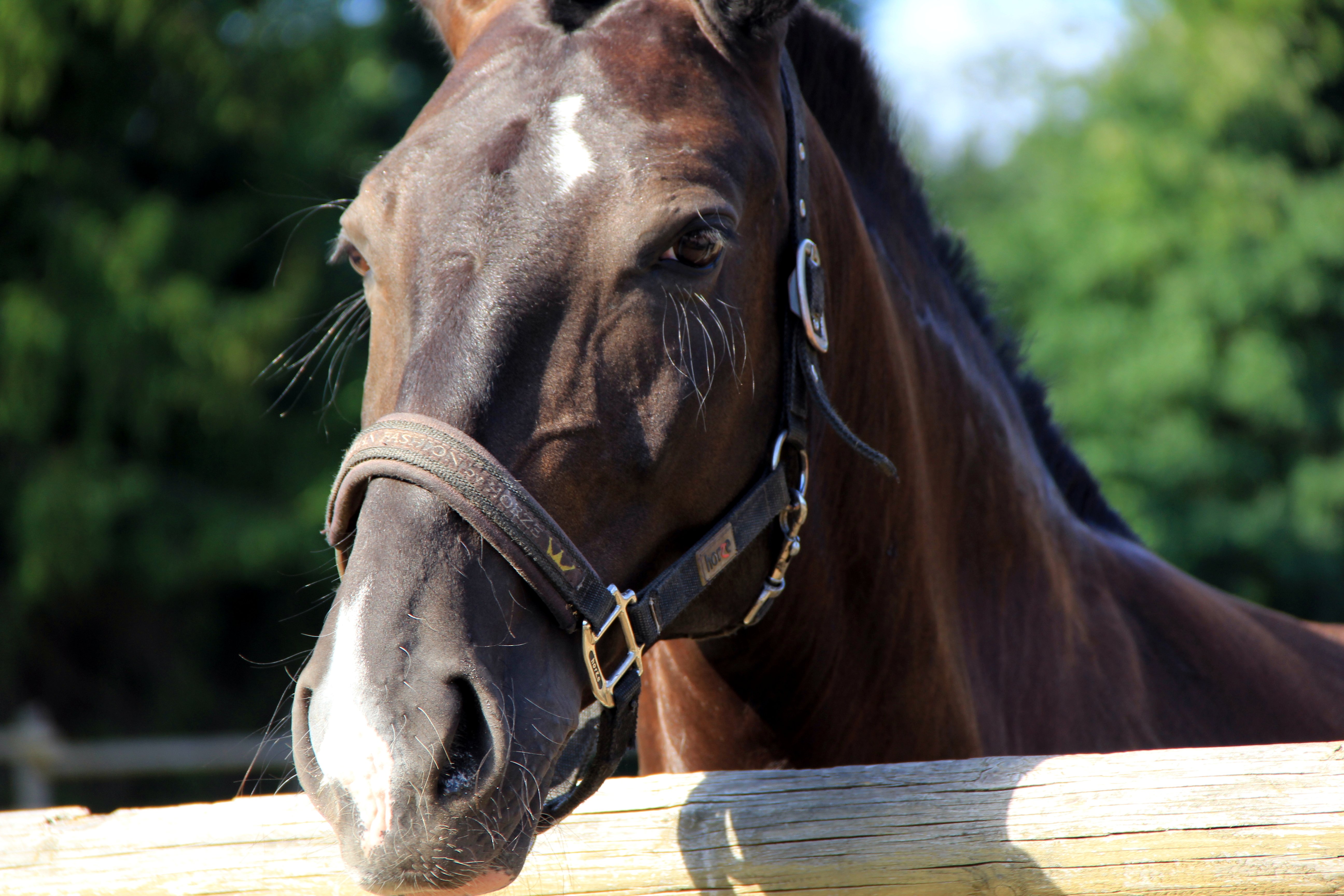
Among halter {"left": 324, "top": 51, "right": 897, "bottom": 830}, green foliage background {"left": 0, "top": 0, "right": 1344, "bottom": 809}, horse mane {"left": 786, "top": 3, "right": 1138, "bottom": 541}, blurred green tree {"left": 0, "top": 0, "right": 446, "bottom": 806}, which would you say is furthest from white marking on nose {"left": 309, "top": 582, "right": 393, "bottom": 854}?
green foliage background {"left": 0, "top": 0, "right": 1344, "bottom": 809}

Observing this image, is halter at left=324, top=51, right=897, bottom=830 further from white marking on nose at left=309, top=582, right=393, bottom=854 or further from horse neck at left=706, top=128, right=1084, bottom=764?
white marking on nose at left=309, top=582, right=393, bottom=854

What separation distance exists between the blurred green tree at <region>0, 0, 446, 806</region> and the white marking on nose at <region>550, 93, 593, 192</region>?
287 inches

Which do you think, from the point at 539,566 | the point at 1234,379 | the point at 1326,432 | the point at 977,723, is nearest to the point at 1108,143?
the point at 1234,379

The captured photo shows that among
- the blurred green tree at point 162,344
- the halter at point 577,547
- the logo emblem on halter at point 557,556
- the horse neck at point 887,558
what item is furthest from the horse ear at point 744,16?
the blurred green tree at point 162,344

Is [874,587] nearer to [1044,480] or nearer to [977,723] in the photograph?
[977,723]

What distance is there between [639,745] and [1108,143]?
10555 millimetres

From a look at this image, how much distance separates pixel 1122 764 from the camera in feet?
5.25

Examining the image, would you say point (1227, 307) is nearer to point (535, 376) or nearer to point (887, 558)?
point (887, 558)

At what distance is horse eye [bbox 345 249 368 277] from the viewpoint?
1.89 metres

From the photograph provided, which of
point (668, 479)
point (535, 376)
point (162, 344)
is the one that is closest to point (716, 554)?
point (668, 479)

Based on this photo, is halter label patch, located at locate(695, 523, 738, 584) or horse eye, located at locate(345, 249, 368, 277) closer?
halter label patch, located at locate(695, 523, 738, 584)

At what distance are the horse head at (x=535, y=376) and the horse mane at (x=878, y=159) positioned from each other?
62 centimetres

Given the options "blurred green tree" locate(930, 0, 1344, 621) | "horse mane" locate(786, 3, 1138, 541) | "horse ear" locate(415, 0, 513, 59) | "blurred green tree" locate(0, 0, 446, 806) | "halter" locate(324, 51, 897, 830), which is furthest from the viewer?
"blurred green tree" locate(930, 0, 1344, 621)

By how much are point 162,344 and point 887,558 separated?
8468 millimetres
